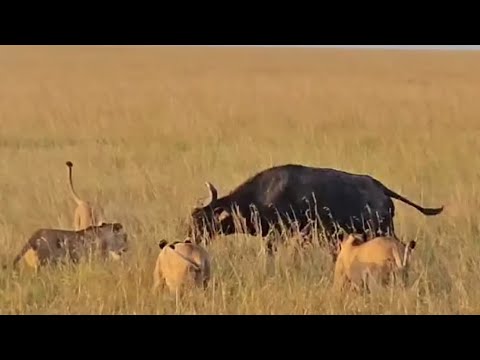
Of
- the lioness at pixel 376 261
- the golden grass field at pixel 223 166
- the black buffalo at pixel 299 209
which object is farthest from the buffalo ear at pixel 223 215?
the lioness at pixel 376 261

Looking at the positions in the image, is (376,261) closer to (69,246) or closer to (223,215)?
(223,215)

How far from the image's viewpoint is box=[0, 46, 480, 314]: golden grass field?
17.6ft

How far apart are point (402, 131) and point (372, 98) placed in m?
4.52

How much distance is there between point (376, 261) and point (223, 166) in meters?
4.10

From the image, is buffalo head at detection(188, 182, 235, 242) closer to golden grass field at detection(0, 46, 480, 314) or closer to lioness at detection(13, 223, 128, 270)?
golden grass field at detection(0, 46, 480, 314)

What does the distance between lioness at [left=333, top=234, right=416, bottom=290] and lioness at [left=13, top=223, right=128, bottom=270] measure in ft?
4.58

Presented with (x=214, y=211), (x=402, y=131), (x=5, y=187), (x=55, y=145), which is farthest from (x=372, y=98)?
(x=214, y=211)

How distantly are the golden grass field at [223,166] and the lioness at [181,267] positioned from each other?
0.08 meters

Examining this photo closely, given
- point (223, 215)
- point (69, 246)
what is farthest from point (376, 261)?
point (69, 246)

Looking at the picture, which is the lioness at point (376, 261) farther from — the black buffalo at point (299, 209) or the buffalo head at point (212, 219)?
the buffalo head at point (212, 219)

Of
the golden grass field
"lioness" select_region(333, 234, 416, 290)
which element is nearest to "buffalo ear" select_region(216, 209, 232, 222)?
the golden grass field

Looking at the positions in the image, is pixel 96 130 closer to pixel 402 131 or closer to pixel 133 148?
pixel 133 148

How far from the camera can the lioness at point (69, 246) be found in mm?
5801

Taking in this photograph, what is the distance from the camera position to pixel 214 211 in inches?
243
